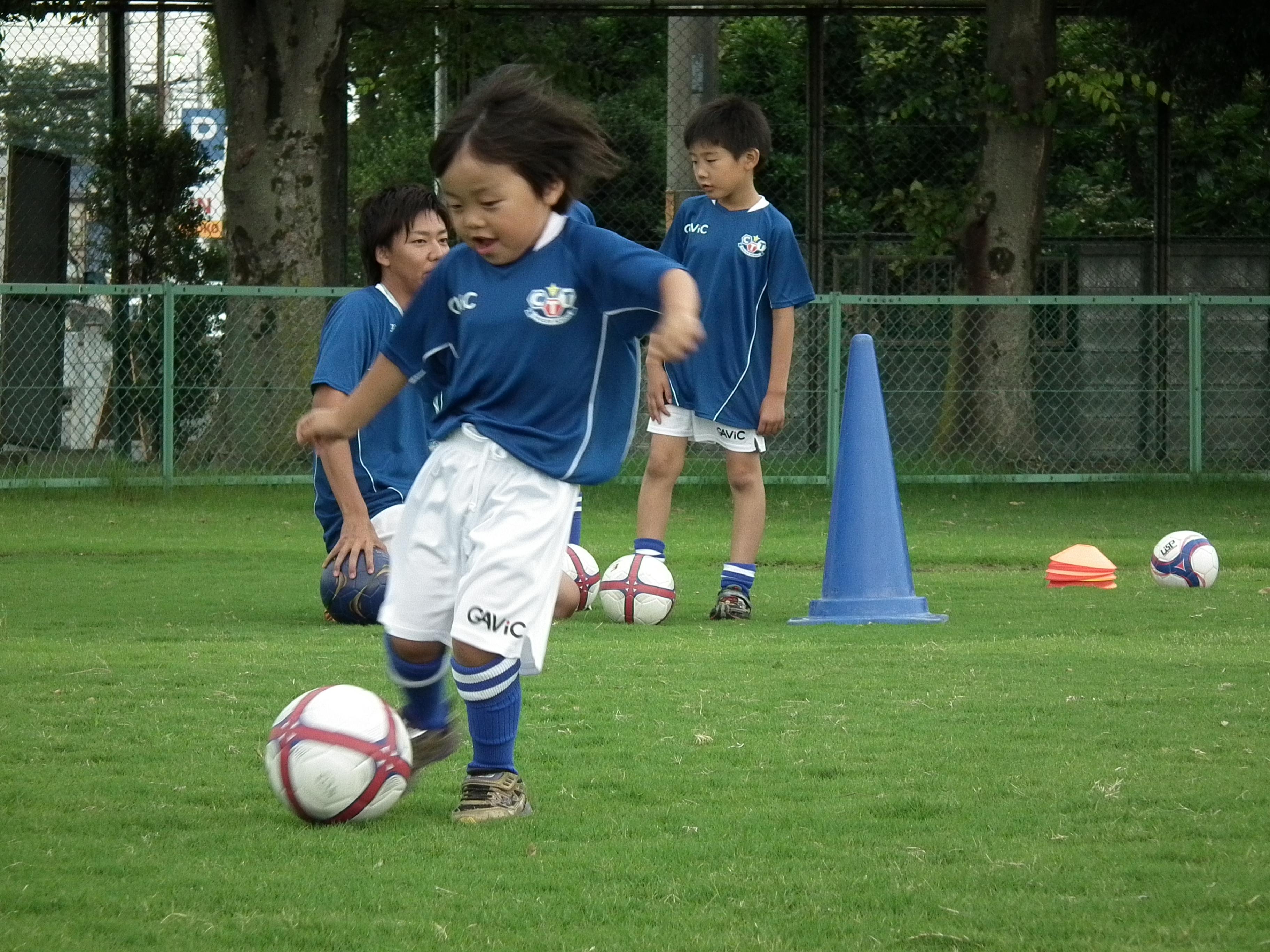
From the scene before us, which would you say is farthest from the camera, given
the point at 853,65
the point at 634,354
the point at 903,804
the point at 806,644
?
the point at 853,65

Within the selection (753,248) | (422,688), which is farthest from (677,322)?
(753,248)

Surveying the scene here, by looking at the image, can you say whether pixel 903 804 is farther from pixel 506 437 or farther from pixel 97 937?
pixel 97 937

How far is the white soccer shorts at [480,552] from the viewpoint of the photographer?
3.81 meters

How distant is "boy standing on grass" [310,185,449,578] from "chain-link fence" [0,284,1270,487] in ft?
20.3

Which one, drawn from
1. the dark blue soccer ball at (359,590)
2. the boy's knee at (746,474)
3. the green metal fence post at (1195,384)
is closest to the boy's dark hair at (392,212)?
the dark blue soccer ball at (359,590)

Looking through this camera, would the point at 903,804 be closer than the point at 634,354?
Yes

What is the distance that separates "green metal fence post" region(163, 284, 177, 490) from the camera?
12773 mm

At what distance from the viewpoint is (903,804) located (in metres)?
3.80

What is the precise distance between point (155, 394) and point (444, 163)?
9839mm

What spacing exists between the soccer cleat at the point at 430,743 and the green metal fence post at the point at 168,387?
890 cm

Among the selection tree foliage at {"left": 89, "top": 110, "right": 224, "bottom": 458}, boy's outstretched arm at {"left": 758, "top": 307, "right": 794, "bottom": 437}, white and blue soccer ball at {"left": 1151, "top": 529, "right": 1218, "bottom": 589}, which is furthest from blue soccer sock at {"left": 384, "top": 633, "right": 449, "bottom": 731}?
tree foliage at {"left": 89, "top": 110, "right": 224, "bottom": 458}

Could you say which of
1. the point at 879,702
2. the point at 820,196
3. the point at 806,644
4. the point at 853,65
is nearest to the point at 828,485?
the point at 820,196

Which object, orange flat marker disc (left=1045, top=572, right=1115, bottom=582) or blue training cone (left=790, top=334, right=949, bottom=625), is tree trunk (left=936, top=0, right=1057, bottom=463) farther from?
blue training cone (left=790, top=334, right=949, bottom=625)

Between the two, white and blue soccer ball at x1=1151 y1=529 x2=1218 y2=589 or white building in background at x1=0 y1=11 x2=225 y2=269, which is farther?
white building in background at x1=0 y1=11 x2=225 y2=269
